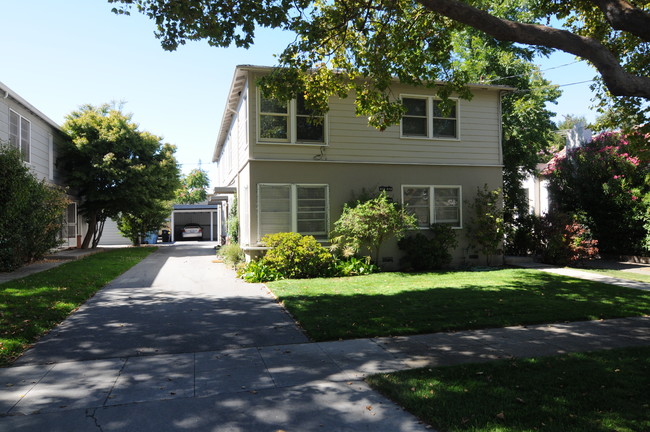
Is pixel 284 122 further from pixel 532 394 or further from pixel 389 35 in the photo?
pixel 532 394

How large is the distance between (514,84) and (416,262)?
982 centimetres

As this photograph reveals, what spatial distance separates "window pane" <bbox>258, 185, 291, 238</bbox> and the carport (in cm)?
2383

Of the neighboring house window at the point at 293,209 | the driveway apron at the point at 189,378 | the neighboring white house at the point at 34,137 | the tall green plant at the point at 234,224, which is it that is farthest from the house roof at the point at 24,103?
the driveway apron at the point at 189,378

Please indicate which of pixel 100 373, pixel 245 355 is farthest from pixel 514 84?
pixel 100 373

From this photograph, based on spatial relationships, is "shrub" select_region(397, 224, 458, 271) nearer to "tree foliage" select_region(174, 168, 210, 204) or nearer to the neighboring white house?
the neighboring white house

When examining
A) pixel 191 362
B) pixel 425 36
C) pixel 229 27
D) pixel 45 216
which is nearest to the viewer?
pixel 191 362

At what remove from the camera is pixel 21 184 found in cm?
1093

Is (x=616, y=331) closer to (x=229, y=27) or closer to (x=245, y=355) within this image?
(x=245, y=355)

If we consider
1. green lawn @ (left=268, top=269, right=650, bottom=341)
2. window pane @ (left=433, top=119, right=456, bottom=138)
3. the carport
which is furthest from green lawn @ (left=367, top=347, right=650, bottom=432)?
the carport

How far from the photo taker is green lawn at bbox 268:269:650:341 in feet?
21.2

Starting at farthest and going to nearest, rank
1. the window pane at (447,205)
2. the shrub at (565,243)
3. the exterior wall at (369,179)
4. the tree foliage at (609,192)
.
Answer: the tree foliage at (609,192)
the window pane at (447,205)
the shrub at (565,243)
the exterior wall at (369,179)

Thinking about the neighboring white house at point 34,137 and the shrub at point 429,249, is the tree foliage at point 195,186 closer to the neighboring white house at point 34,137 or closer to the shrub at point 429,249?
the neighboring white house at point 34,137

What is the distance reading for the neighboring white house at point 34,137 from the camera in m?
13.8

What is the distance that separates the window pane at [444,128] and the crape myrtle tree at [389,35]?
12.7 feet
